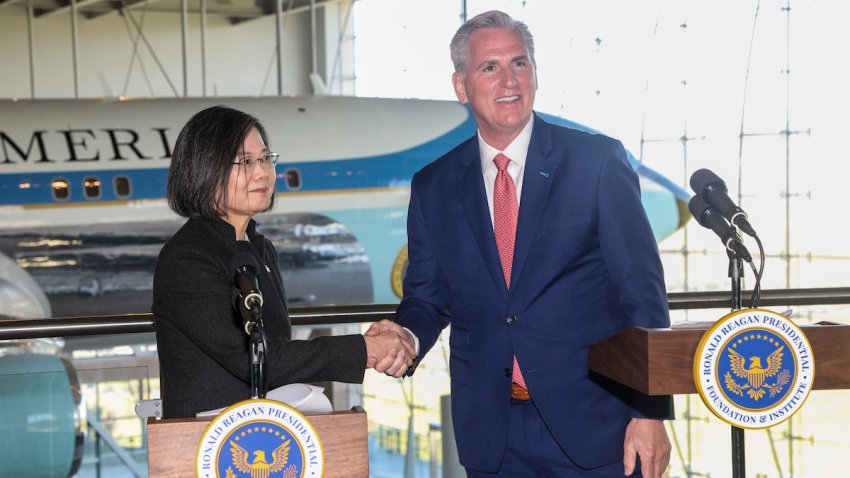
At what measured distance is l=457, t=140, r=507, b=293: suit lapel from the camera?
246 cm

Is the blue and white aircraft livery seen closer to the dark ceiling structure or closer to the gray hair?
the gray hair

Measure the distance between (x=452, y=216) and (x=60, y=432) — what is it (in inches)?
76.9

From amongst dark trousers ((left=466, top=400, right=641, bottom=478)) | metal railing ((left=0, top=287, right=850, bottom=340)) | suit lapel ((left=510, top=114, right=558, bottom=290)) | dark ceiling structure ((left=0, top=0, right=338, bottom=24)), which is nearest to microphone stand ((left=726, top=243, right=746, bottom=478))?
dark trousers ((left=466, top=400, right=641, bottom=478))

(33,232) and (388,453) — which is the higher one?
(33,232)

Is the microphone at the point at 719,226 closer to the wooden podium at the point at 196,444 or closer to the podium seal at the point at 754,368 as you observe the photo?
the podium seal at the point at 754,368

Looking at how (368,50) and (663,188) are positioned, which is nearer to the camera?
(663,188)

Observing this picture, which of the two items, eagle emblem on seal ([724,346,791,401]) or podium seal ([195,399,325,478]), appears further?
eagle emblem on seal ([724,346,791,401])

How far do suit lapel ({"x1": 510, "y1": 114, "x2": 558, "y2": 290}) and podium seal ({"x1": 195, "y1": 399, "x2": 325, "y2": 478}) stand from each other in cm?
85

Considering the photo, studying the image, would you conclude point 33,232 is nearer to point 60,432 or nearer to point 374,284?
point 374,284

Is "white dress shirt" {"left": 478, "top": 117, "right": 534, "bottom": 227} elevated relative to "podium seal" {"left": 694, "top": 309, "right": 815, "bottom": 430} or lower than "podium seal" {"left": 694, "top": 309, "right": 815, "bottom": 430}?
elevated

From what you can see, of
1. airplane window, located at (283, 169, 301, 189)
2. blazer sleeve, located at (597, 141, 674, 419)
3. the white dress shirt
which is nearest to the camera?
blazer sleeve, located at (597, 141, 674, 419)

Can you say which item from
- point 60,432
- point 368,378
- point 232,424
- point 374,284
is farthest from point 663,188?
point 232,424

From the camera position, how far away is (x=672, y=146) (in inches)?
596

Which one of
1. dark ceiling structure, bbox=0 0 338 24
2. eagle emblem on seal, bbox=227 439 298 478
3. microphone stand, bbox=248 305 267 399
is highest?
dark ceiling structure, bbox=0 0 338 24
